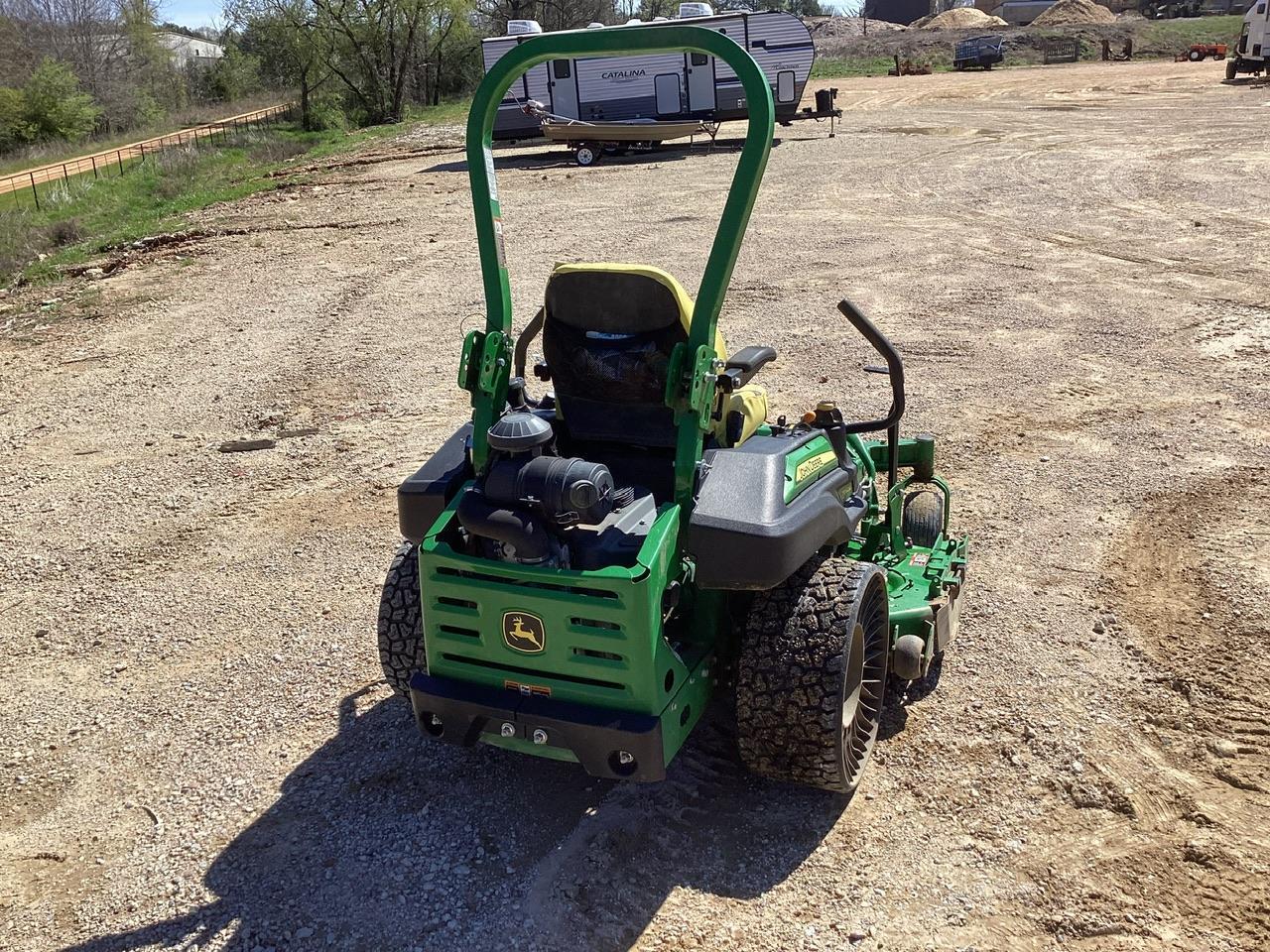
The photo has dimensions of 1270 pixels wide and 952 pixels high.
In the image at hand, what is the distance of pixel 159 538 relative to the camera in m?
6.69

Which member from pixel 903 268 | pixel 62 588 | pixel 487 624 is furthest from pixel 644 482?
pixel 903 268

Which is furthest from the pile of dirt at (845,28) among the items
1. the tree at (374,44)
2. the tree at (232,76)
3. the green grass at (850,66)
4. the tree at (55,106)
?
the tree at (55,106)

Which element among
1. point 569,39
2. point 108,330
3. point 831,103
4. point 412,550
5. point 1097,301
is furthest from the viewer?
point 831,103

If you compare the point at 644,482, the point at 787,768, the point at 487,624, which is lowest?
the point at 787,768

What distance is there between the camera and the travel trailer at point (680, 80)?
23516 millimetres

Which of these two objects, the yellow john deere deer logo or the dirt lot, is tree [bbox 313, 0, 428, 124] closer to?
the dirt lot

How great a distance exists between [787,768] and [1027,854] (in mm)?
884

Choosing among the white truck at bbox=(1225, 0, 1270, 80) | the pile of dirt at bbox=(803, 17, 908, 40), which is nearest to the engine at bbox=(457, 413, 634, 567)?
the white truck at bbox=(1225, 0, 1270, 80)

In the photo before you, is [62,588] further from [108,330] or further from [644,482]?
[108,330]

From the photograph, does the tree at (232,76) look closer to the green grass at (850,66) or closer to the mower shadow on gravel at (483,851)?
the green grass at (850,66)

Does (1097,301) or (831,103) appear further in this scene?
(831,103)

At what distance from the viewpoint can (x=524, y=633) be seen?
3.44 metres

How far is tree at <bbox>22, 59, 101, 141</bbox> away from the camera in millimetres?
40719

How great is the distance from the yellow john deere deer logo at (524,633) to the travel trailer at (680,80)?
21.7 meters
